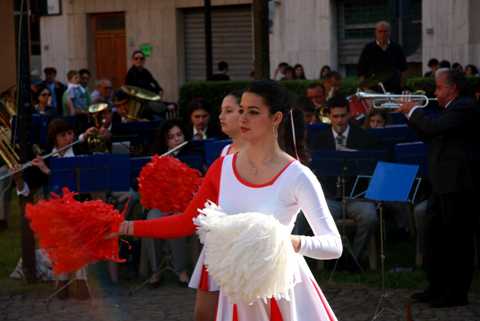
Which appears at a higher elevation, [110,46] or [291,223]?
[110,46]

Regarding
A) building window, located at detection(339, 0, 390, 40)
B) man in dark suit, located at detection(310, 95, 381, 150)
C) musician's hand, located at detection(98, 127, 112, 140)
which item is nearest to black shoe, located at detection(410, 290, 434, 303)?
man in dark suit, located at detection(310, 95, 381, 150)

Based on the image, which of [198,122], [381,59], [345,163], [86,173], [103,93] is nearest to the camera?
[86,173]

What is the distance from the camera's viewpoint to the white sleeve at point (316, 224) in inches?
160

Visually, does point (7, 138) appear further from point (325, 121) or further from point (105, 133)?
point (325, 121)

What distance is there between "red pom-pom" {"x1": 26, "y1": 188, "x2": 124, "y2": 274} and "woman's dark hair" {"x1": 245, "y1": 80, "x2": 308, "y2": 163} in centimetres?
87

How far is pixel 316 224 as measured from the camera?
417 cm

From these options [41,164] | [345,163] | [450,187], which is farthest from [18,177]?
[450,187]

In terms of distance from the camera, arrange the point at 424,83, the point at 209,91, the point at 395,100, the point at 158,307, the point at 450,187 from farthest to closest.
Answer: the point at 209,91
the point at 424,83
the point at 395,100
the point at 158,307
the point at 450,187

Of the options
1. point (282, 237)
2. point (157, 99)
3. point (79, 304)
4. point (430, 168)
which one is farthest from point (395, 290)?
point (157, 99)

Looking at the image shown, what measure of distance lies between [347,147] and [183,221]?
5156 millimetres

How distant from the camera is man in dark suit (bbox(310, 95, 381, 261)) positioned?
29.3ft

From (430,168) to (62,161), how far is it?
316 cm

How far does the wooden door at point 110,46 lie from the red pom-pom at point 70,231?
2564cm

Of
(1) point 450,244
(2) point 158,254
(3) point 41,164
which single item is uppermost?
(3) point 41,164
